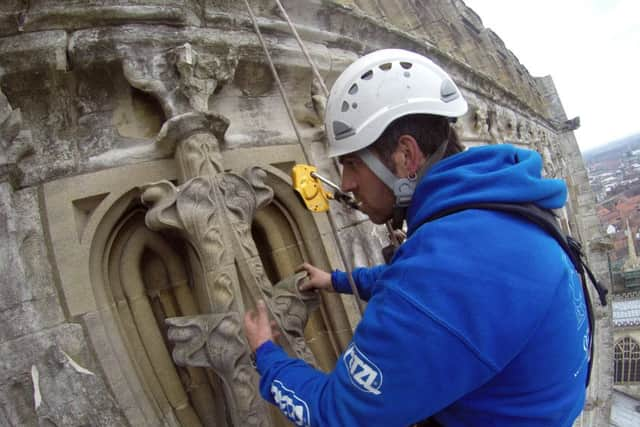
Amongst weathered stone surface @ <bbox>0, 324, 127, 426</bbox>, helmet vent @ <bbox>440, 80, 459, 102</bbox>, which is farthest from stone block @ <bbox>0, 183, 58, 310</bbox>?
helmet vent @ <bbox>440, 80, 459, 102</bbox>

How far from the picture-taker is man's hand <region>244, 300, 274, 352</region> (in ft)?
6.10

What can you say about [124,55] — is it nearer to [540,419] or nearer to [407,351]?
[407,351]

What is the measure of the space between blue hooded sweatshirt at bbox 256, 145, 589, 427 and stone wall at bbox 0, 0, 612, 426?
150 cm

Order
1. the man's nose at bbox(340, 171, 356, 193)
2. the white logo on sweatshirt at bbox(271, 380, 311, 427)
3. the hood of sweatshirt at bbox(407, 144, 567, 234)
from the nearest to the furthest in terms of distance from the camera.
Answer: the hood of sweatshirt at bbox(407, 144, 567, 234) → the white logo on sweatshirt at bbox(271, 380, 311, 427) → the man's nose at bbox(340, 171, 356, 193)

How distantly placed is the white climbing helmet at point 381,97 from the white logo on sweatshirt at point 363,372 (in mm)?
813

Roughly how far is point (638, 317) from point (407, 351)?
37.0m

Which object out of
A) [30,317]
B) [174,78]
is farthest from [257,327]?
[174,78]

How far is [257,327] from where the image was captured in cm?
192

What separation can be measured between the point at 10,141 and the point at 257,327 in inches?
65.2

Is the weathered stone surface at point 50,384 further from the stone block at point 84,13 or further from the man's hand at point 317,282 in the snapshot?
the stone block at point 84,13

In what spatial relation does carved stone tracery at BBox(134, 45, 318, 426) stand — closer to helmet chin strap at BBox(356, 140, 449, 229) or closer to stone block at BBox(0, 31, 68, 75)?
stone block at BBox(0, 31, 68, 75)

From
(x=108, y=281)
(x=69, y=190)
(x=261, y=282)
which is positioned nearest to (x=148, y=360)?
(x=108, y=281)

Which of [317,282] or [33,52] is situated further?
[317,282]

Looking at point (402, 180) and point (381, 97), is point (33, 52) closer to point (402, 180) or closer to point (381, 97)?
point (381, 97)
